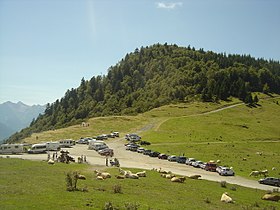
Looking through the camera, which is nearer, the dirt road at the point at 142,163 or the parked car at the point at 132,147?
the dirt road at the point at 142,163

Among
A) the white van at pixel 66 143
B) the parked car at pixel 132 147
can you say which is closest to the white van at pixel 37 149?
the white van at pixel 66 143

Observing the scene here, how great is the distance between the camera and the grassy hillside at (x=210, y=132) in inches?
3263

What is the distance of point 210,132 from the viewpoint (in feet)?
399

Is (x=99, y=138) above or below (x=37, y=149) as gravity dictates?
above

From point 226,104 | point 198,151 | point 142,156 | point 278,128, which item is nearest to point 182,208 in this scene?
point 142,156

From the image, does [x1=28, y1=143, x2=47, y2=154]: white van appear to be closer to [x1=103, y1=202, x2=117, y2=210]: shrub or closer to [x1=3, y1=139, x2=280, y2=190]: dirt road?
[x1=3, y1=139, x2=280, y2=190]: dirt road

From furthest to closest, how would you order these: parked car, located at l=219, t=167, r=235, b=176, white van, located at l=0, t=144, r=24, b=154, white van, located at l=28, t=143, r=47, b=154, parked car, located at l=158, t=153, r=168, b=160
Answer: white van, located at l=28, t=143, r=47, b=154 → white van, located at l=0, t=144, r=24, b=154 → parked car, located at l=158, t=153, r=168, b=160 → parked car, located at l=219, t=167, r=235, b=176

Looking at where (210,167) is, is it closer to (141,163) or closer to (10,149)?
(141,163)

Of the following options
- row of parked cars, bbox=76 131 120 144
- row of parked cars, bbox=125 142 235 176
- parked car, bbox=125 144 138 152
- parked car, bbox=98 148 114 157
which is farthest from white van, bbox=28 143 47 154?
row of parked cars, bbox=125 142 235 176

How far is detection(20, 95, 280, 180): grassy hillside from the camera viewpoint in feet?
272

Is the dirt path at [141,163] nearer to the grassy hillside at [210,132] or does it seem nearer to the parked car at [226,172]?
the parked car at [226,172]

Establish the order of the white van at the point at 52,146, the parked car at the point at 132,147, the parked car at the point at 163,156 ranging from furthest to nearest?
the parked car at the point at 132,147
the white van at the point at 52,146
the parked car at the point at 163,156

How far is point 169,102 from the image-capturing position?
199625 millimetres

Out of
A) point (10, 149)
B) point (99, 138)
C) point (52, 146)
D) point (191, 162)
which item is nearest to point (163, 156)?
point (191, 162)
